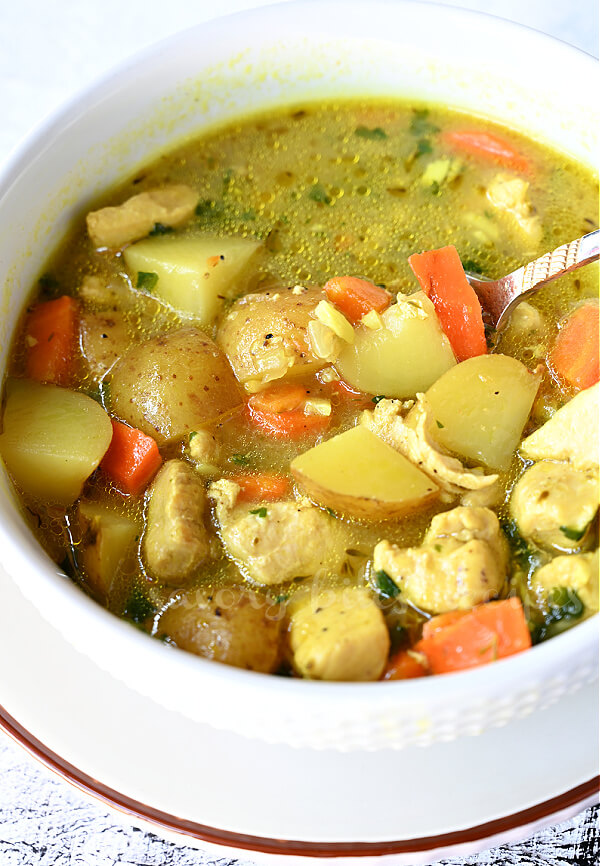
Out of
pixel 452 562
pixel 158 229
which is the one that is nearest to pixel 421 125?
pixel 158 229

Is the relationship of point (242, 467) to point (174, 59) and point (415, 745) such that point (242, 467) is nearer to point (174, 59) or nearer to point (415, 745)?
point (415, 745)

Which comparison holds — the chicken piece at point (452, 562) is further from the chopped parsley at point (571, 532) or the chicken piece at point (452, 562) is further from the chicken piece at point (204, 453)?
the chicken piece at point (204, 453)

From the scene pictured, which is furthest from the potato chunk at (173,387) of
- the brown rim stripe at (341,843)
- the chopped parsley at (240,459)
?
the brown rim stripe at (341,843)

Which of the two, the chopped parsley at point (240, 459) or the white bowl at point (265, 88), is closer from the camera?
the chopped parsley at point (240, 459)

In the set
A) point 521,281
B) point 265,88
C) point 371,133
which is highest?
point 265,88

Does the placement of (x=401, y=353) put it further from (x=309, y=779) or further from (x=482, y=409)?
(x=309, y=779)

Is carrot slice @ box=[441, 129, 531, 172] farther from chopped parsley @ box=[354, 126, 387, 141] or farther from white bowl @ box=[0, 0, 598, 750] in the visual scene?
chopped parsley @ box=[354, 126, 387, 141]

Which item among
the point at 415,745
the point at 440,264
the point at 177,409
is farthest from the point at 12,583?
the point at 440,264
